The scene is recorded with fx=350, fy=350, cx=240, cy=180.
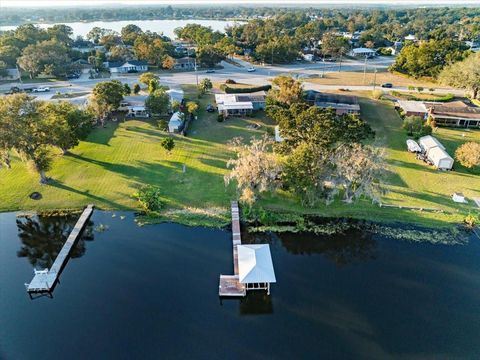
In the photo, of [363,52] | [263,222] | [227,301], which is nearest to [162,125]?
[263,222]

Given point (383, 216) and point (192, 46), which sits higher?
point (192, 46)

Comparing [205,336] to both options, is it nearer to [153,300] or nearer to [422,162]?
[153,300]

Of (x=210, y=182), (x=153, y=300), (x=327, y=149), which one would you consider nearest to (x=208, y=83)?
(x=210, y=182)

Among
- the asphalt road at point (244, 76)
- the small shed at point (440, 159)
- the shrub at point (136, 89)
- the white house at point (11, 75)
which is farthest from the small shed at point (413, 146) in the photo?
the white house at point (11, 75)

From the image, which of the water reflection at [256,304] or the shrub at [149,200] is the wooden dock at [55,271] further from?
the water reflection at [256,304]

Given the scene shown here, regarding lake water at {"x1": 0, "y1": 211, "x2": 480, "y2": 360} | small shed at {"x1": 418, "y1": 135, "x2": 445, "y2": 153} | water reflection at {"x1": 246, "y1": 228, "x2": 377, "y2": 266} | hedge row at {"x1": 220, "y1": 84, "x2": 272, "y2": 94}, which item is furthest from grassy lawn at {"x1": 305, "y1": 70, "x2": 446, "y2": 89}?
lake water at {"x1": 0, "y1": 211, "x2": 480, "y2": 360}

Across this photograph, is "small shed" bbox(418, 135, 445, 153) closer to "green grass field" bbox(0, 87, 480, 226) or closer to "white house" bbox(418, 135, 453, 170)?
"white house" bbox(418, 135, 453, 170)
